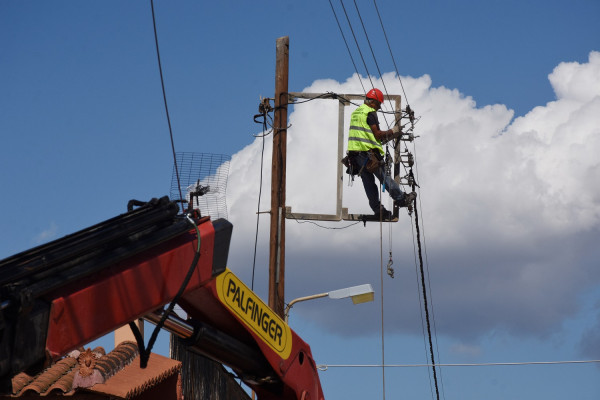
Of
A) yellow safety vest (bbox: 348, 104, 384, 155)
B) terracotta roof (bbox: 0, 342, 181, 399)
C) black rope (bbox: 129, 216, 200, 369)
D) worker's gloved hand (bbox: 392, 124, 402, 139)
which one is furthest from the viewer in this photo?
worker's gloved hand (bbox: 392, 124, 402, 139)

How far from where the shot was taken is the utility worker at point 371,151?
13.5 metres

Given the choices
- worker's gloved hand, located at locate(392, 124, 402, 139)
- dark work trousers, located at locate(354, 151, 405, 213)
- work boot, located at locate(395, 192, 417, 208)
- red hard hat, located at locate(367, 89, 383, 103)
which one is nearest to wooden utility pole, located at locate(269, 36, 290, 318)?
dark work trousers, located at locate(354, 151, 405, 213)

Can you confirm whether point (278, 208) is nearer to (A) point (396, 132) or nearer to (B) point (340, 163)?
(B) point (340, 163)

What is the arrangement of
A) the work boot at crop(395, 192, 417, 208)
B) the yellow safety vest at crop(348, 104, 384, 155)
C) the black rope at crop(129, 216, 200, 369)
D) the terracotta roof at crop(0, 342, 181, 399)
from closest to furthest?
the black rope at crop(129, 216, 200, 369) → the terracotta roof at crop(0, 342, 181, 399) → the yellow safety vest at crop(348, 104, 384, 155) → the work boot at crop(395, 192, 417, 208)

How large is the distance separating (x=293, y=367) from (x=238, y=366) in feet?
2.10

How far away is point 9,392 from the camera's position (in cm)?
430

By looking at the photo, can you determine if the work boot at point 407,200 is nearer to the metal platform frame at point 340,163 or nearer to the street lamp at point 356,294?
the metal platform frame at point 340,163

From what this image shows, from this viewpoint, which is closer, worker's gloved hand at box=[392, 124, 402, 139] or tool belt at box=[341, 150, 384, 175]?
tool belt at box=[341, 150, 384, 175]

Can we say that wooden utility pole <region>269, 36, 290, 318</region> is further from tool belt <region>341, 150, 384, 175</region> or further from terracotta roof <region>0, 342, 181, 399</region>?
terracotta roof <region>0, 342, 181, 399</region>

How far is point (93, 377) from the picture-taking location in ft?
27.8

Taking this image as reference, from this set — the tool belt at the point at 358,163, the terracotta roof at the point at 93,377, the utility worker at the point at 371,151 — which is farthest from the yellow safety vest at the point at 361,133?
the terracotta roof at the point at 93,377

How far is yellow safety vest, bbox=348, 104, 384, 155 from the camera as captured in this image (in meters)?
13.5

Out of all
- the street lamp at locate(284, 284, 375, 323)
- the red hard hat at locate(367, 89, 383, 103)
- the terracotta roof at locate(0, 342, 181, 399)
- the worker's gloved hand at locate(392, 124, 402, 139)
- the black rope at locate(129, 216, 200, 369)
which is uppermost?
the red hard hat at locate(367, 89, 383, 103)

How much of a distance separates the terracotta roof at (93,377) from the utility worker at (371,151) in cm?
507
